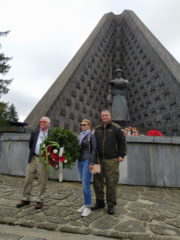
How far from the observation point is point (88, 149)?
3.12 meters

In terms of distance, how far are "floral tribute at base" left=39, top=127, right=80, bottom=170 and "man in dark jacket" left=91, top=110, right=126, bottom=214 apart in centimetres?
48

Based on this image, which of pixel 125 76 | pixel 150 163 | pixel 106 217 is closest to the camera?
pixel 106 217

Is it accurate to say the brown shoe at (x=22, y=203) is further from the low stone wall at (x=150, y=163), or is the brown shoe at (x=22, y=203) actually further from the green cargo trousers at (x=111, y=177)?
the low stone wall at (x=150, y=163)

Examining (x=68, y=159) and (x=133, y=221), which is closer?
(x=133, y=221)

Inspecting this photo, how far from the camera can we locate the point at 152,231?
7.98 ft

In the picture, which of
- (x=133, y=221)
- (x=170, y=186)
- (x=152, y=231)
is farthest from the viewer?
(x=170, y=186)

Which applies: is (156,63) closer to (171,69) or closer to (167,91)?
(171,69)

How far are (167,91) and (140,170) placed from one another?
20.5 feet

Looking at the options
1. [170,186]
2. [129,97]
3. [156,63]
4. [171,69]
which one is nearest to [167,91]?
[171,69]

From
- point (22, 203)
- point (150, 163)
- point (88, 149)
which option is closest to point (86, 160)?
point (88, 149)

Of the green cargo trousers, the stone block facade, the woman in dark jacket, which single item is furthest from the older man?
the stone block facade

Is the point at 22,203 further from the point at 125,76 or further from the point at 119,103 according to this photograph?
the point at 125,76

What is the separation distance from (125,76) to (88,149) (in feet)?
42.7

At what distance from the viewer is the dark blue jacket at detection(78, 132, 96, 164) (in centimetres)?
299
